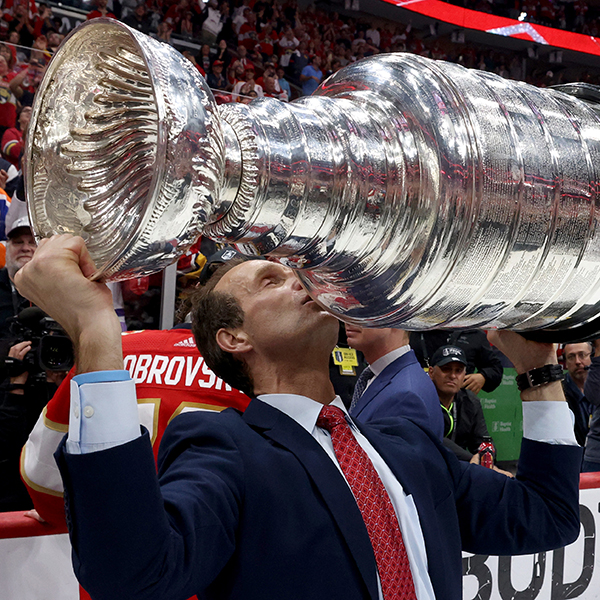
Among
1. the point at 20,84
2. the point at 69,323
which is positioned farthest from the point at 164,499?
the point at 20,84

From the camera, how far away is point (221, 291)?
1.25 meters

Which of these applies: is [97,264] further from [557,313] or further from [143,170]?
[557,313]

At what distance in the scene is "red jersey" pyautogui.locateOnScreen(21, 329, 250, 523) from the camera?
1.28 meters

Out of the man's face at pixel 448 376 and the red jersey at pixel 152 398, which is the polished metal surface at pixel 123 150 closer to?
the red jersey at pixel 152 398

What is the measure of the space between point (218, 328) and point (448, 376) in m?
2.21

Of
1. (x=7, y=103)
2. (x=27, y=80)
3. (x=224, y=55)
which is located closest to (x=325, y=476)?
(x=27, y=80)

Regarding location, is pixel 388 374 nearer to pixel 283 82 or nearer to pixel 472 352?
pixel 472 352

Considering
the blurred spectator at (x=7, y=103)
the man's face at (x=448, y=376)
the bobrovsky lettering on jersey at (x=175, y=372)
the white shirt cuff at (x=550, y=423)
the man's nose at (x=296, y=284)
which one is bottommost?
the man's face at (x=448, y=376)

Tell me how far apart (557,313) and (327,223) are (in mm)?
284

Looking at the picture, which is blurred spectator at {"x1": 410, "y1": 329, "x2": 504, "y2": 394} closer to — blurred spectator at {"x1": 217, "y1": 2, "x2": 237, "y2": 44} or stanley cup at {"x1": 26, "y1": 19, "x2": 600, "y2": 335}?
stanley cup at {"x1": 26, "y1": 19, "x2": 600, "y2": 335}

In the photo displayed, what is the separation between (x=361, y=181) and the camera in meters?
0.58

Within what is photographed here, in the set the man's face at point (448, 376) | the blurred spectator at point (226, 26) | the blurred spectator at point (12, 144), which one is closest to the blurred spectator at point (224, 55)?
the blurred spectator at point (226, 26)


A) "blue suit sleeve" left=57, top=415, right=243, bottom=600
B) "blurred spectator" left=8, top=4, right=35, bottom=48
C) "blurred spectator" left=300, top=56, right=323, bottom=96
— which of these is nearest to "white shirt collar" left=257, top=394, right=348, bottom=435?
"blue suit sleeve" left=57, top=415, right=243, bottom=600

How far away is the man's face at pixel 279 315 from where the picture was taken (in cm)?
113
